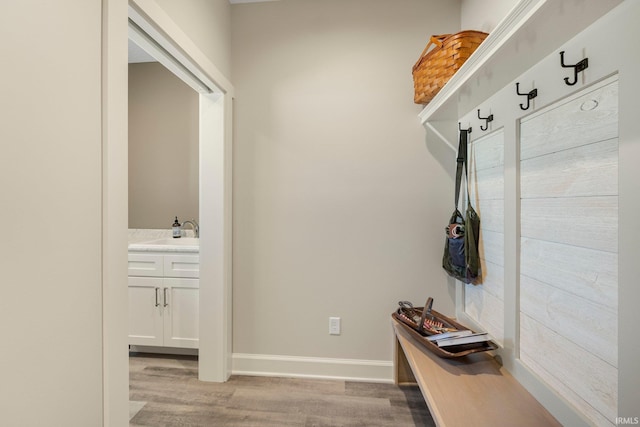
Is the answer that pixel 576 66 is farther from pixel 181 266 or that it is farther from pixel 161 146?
pixel 161 146

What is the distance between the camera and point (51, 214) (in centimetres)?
86

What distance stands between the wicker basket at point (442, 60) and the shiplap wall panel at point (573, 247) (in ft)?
1.59

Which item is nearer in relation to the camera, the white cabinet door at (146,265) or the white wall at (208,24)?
the white wall at (208,24)

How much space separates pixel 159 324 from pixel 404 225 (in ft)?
6.76

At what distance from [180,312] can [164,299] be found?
0.54ft

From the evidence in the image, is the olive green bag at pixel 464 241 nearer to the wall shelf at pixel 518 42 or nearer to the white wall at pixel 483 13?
the wall shelf at pixel 518 42

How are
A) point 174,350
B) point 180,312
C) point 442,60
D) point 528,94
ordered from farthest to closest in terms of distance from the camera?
1. point 174,350
2. point 180,312
3. point 442,60
4. point 528,94

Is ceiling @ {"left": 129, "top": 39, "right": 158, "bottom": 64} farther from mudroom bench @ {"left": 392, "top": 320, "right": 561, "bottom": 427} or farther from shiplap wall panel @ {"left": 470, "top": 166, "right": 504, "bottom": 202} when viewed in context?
mudroom bench @ {"left": 392, "top": 320, "right": 561, "bottom": 427}

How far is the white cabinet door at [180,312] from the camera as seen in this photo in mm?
2322

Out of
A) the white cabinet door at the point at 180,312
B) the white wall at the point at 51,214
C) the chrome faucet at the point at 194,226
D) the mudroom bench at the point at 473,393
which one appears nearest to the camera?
the white wall at the point at 51,214

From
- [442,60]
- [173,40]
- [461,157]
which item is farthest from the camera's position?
[461,157]

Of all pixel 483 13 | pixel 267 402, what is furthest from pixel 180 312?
pixel 483 13

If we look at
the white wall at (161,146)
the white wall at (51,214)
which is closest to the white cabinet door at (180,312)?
the white wall at (161,146)

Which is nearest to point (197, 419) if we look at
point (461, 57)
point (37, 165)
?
point (37, 165)
